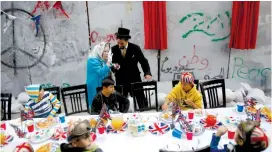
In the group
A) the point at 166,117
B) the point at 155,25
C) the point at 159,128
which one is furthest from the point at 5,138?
the point at 155,25

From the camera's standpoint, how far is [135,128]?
2.37 m

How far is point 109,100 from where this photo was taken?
3150mm

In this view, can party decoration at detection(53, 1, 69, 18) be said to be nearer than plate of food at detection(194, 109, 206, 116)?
No

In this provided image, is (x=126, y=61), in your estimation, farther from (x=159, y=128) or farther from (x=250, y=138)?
(x=250, y=138)

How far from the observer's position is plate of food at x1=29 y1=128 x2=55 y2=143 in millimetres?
2338

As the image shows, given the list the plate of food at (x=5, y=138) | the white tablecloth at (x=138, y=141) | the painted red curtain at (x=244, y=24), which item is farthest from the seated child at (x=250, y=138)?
the painted red curtain at (x=244, y=24)

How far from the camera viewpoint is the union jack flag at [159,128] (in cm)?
244

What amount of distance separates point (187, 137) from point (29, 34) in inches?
136

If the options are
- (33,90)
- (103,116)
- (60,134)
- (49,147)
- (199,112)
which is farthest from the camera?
(33,90)

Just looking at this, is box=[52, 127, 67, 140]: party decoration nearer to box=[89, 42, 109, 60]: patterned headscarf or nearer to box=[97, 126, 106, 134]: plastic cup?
box=[97, 126, 106, 134]: plastic cup

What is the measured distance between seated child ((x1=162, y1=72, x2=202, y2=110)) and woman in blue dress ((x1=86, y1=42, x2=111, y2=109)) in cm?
101

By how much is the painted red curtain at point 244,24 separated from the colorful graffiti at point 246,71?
378mm

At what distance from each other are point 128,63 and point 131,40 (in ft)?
2.91

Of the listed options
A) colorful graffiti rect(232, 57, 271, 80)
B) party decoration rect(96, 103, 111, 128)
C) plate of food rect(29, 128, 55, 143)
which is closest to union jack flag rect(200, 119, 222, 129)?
party decoration rect(96, 103, 111, 128)
